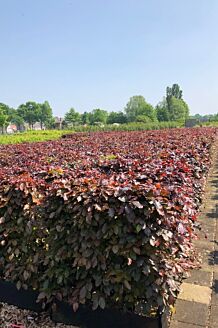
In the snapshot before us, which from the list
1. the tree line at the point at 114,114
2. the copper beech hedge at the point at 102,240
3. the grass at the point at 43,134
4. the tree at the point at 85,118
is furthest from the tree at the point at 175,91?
the copper beech hedge at the point at 102,240

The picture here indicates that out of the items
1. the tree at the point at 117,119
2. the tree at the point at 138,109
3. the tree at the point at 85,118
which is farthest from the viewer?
the tree at the point at 85,118

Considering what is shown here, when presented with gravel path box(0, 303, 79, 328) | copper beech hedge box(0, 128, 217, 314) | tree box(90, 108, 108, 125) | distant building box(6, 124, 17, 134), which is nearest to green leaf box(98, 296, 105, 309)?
copper beech hedge box(0, 128, 217, 314)

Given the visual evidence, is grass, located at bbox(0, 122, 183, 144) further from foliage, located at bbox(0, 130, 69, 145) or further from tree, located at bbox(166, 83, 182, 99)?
tree, located at bbox(166, 83, 182, 99)

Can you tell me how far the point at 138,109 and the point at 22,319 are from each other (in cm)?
7551

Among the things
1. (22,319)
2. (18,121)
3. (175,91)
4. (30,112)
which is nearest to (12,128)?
(18,121)

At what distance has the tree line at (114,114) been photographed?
72.9m

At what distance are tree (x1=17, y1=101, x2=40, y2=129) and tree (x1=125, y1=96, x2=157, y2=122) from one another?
25.4m

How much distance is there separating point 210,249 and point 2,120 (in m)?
48.6

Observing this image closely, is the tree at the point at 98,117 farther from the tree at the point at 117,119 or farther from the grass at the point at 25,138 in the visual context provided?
the grass at the point at 25,138

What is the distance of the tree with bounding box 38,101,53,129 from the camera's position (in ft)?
270

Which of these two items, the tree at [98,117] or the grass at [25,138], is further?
the tree at [98,117]

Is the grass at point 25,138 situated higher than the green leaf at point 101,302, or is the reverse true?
the grass at point 25,138

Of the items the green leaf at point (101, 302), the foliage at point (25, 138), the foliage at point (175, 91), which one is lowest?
the green leaf at point (101, 302)

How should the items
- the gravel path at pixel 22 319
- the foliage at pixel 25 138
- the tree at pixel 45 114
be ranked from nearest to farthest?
the gravel path at pixel 22 319
the foliage at pixel 25 138
the tree at pixel 45 114
